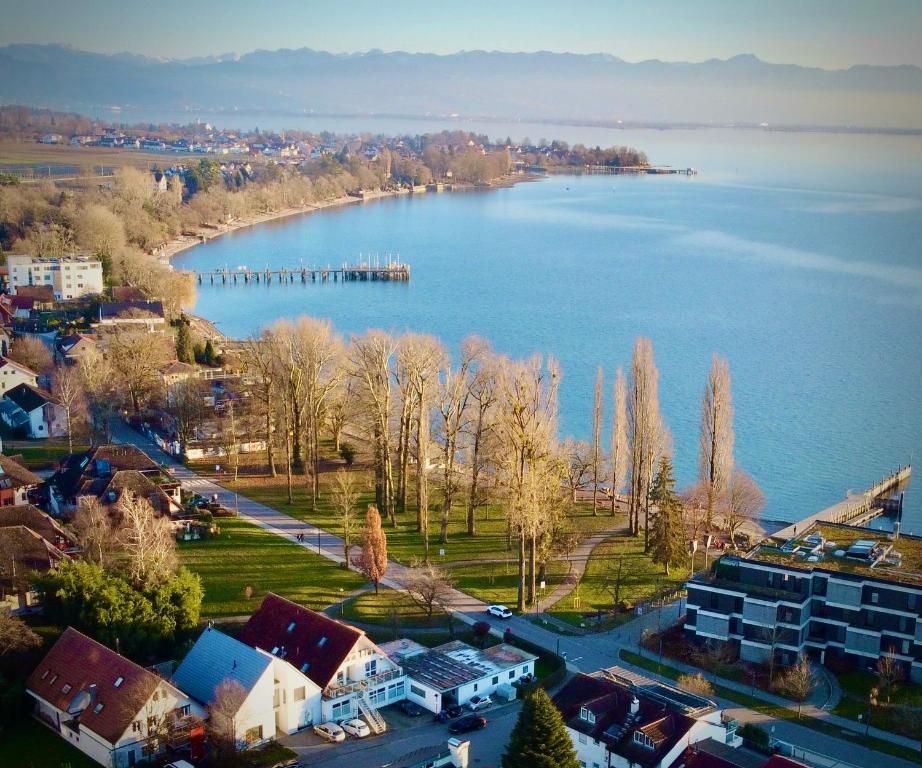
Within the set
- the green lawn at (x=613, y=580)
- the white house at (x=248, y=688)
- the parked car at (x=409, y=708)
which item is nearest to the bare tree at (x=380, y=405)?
the green lawn at (x=613, y=580)

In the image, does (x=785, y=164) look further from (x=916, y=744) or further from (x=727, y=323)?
(x=916, y=744)

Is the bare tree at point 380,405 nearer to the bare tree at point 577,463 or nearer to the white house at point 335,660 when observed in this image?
the bare tree at point 577,463

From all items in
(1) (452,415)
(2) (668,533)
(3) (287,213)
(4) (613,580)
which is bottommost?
(4) (613,580)

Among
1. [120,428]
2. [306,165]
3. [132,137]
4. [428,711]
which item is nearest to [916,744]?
[428,711]

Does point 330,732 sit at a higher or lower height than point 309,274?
lower

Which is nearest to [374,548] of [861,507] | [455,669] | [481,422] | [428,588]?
[428,588]

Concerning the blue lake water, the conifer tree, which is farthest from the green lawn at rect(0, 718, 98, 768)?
the blue lake water

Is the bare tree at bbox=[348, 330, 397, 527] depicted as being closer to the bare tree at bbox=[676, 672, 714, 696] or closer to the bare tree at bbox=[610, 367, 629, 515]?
the bare tree at bbox=[610, 367, 629, 515]

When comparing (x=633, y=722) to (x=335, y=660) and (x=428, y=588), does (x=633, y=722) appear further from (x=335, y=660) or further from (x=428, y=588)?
(x=428, y=588)
